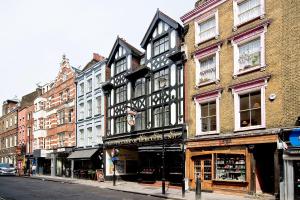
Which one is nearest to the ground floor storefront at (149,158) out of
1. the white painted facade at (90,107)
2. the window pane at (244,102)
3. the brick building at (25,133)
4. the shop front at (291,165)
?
the white painted facade at (90,107)

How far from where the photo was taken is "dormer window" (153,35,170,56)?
28.4 m

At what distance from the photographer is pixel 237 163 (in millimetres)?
21203

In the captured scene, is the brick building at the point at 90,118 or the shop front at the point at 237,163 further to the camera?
the brick building at the point at 90,118

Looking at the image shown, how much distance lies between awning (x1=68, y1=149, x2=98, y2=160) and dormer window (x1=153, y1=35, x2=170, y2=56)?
510 inches

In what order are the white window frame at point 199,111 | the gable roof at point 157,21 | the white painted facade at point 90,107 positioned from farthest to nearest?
1. the white painted facade at point 90,107
2. the gable roof at point 157,21
3. the white window frame at point 199,111

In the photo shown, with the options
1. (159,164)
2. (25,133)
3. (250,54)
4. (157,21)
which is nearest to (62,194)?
(159,164)

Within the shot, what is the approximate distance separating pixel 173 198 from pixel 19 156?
47122 millimetres

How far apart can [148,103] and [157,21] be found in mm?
6563

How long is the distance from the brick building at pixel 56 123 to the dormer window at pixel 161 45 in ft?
54.4

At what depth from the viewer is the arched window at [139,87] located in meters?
30.9

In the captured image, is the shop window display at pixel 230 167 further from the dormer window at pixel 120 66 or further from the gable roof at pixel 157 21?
the dormer window at pixel 120 66

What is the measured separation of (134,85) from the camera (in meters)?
32.4

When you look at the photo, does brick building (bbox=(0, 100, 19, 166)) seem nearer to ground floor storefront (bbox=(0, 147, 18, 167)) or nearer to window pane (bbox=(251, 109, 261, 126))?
ground floor storefront (bbox=(0, 147, 18, 167))

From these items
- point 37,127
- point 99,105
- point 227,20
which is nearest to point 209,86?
point 227,20
